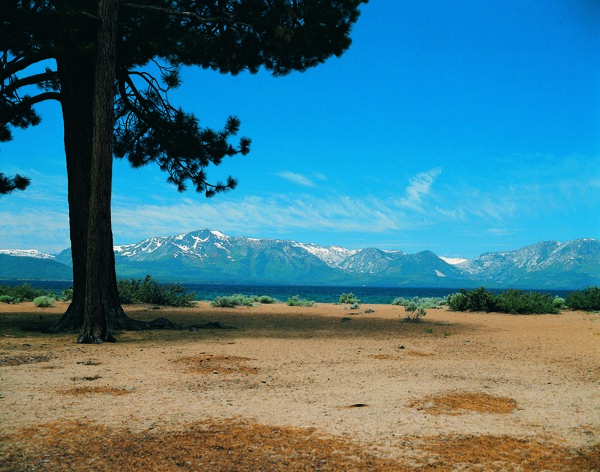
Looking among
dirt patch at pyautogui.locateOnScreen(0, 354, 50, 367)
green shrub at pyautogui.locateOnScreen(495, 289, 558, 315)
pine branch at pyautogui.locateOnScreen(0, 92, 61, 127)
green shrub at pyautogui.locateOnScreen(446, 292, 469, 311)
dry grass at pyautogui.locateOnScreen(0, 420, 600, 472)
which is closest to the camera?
dry grass at pyautogui.locateOnScreen(0, 420, 600, 472)

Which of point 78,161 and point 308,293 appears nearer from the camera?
point 78,161

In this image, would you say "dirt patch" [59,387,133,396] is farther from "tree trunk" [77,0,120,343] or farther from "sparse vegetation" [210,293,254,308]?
"sparse vegetation" [210,293,254,308]

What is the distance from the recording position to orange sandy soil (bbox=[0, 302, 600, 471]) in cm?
368

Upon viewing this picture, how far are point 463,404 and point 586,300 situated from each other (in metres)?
19.7

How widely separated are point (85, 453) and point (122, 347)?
18.7ft

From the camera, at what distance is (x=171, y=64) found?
13.0 meters

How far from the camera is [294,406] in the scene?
5113 mm

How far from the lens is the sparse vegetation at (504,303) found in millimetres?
20375

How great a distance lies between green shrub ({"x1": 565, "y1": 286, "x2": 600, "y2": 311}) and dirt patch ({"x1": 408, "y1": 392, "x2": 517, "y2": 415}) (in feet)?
62.3

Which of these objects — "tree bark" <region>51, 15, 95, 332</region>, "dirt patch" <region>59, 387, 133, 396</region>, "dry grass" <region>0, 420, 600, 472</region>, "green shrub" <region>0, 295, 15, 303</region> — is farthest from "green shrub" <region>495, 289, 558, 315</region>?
"green shrub" <region>0, 295, 15, 303</region>

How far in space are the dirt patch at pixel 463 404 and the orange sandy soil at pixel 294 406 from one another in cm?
2

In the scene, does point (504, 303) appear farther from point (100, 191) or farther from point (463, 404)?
point (463, 404)

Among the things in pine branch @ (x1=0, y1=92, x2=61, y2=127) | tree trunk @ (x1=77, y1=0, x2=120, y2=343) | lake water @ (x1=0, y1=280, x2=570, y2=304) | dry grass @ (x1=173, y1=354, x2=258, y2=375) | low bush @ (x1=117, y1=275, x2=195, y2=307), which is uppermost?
pine branch @ (x1=0, y1=92, x2=61, y2=127)

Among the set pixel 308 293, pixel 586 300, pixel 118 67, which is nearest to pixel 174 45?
pixel 118 67
